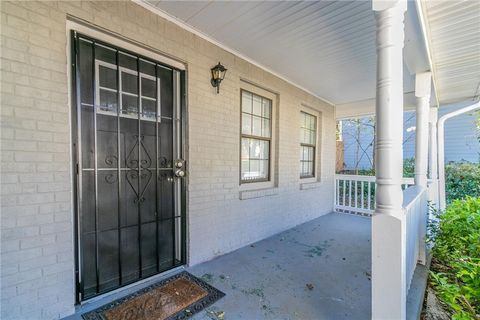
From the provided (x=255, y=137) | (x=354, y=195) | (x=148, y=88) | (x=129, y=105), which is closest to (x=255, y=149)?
(x=255, y=137)

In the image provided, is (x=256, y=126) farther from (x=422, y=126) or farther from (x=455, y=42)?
(x=455, y=42)

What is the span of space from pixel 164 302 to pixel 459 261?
8.57ft

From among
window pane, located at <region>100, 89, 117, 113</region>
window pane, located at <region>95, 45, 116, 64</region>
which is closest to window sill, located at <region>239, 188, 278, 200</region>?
window pane, located at <region>100, 89, 117, 113</region>

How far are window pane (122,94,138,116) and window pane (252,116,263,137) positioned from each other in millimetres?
1950

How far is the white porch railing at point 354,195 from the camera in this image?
5418 millimetres

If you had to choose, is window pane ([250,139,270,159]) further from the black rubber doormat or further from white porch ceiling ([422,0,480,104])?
white porch ceiling ([422,0,480,104])

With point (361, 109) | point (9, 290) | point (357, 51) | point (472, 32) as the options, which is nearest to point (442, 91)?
Result: point (361, 109)

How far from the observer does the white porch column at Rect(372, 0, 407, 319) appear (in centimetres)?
135

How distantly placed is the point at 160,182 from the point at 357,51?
10.6ft

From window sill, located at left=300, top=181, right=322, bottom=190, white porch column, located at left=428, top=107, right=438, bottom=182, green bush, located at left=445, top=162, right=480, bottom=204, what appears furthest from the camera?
green bush, located at left=445, top=162, right=480, bottom=204

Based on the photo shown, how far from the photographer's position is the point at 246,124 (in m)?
3.63

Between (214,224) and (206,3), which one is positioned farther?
(214,224)

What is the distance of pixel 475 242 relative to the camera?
6.34 feet

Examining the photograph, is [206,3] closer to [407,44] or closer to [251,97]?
[251,97]
